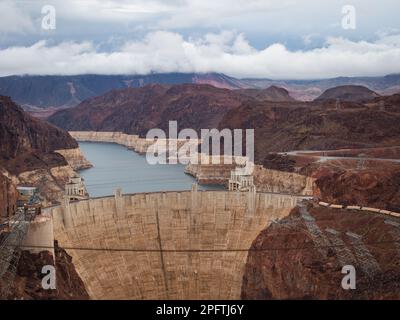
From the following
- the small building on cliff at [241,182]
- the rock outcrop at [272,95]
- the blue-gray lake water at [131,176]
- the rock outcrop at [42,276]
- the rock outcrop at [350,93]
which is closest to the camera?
the rock outcrop at [42,276]

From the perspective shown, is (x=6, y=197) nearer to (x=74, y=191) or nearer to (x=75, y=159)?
(x=74, y=191)

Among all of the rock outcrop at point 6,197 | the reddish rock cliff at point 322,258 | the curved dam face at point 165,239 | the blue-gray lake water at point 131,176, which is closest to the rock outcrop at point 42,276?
the curved dam face at point 165,239

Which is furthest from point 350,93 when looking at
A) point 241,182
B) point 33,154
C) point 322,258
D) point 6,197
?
point 322,258

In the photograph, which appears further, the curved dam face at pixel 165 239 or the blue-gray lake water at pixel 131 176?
the blue-gray lake water at pixel 131 176

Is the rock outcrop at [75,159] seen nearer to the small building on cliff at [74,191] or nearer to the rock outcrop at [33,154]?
the rock outcrop at [33,154]

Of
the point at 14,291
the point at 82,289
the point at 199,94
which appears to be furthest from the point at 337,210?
the point at 199,94

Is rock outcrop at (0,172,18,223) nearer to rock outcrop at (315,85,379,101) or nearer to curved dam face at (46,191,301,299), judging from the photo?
curved dam face at (46,191,301,299)
